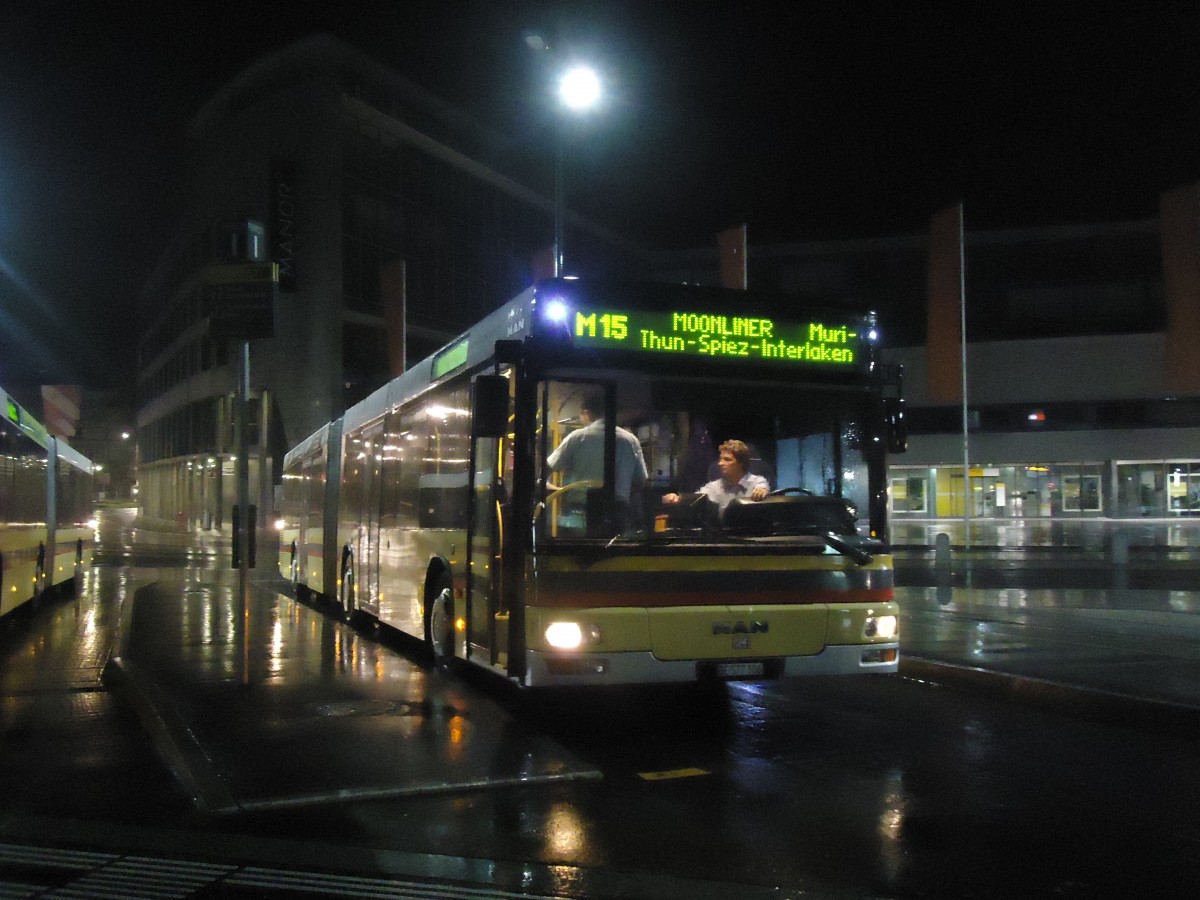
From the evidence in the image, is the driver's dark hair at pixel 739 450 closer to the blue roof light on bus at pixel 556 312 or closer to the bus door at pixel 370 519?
the blue roof light on bus at pixel 556 312

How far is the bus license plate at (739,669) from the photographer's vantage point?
24.5 ft

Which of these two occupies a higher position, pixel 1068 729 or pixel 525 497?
pixel 525 497

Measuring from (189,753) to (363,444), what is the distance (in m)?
7.07

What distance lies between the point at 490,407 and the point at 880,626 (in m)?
3.31

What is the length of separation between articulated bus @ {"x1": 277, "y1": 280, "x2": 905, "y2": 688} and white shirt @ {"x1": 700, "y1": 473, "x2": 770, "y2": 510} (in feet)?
0.17

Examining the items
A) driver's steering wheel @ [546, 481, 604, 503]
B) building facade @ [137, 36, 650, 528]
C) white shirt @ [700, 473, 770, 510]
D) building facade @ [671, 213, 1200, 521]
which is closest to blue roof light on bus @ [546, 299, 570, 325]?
driver's steering wheel @ [546, 481, 604, 503]

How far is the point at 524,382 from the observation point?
7.34 m

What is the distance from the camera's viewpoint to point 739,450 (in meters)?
7.70

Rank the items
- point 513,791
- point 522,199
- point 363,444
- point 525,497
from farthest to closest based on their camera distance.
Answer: point 522,199 < point 363,444 < point 525,497 < point 513,791

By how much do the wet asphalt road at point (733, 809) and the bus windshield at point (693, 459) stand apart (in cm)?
158

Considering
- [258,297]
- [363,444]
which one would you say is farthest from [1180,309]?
[258,297]

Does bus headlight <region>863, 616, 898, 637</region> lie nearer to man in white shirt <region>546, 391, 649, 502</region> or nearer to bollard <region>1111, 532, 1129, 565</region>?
man in white shirt <region>546, 391, 649, 502</region>

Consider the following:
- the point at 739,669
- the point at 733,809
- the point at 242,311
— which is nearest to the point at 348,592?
the point at 242,311

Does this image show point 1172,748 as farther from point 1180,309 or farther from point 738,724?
point 1180,309
